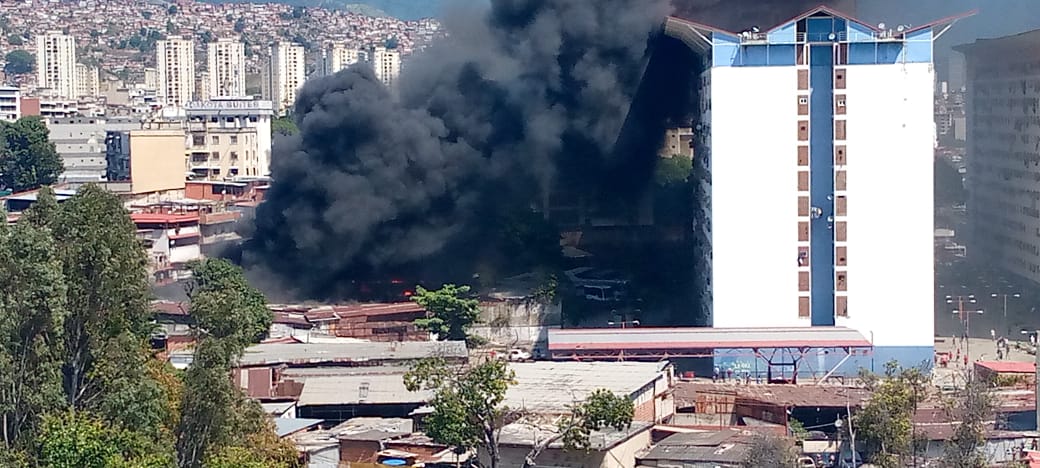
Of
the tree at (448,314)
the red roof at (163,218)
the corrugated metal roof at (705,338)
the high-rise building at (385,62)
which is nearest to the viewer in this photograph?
the corrugated metal roof at (705,338)

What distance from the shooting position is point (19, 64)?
95.4 m

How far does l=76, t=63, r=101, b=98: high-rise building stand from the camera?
86750 mm

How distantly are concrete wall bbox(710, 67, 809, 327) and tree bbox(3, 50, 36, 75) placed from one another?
254 ft

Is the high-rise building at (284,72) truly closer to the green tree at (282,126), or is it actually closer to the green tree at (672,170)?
the green tree at (282,126)

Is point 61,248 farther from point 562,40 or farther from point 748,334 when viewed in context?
point 562,40

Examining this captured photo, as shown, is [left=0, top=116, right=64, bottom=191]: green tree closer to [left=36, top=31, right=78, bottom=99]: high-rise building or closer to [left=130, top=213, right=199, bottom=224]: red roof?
[left=130, top=213, right=199, bottom=224]: red roof

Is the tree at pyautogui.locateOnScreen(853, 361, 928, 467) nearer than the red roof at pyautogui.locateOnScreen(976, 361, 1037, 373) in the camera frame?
Yes

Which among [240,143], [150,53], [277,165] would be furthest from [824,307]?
[150,53]

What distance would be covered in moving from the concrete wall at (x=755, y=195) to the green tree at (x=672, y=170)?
8.48 meters

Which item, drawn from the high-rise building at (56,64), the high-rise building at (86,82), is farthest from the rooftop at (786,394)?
the high-rise building at (86,82)

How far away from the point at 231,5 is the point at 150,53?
28.3 meters

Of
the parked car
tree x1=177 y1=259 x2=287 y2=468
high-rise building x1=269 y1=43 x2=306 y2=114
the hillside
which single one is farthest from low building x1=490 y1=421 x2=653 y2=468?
the hillside

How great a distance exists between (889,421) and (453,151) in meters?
14.2

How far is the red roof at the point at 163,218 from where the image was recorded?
3319 centimetres
